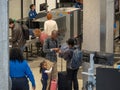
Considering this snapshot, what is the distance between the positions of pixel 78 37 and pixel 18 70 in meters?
12.0

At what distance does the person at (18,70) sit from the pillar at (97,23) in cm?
448

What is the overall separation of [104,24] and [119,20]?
10.6 metres

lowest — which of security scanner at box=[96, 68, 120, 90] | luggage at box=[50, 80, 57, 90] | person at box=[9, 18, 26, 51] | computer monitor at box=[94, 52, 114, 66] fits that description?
luggage at box=[50, 80, 57, 90]

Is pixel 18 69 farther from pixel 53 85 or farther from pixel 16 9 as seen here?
pixel 16 9

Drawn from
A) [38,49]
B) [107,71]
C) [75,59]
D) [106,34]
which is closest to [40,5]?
[38,49]

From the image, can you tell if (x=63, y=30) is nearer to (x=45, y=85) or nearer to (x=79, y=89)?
(x=79, y=89)

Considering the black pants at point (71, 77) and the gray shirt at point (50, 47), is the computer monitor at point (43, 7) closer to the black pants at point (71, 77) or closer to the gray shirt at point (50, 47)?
the gray shirt at point (50, 47)

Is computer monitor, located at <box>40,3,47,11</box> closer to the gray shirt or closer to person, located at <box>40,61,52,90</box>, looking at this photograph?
the gray shirt

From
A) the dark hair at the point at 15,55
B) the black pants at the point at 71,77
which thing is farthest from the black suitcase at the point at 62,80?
the dark hair at the point at 15,55

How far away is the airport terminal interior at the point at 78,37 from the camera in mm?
8836

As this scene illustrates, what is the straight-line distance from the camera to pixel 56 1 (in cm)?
2802

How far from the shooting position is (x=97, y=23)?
45.8 feet

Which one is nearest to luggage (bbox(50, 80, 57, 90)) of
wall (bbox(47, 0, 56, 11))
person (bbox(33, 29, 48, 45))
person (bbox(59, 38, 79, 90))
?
person (bbox(59, 38, 79, 90))

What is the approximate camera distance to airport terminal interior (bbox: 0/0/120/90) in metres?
8.84
